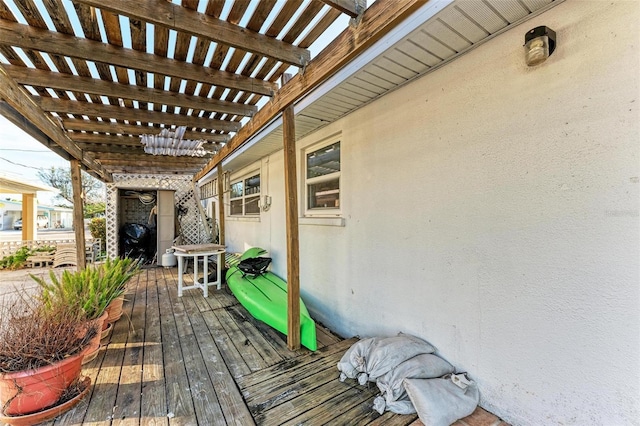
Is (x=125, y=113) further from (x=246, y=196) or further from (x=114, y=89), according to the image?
(x=246, y=196)

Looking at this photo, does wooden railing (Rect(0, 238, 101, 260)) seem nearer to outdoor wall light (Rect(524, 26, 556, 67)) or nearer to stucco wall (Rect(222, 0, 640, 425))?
stucco wall (Rect(222, 0, 640, 425))

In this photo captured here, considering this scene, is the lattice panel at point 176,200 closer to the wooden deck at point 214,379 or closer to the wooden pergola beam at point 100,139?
the wooden pergola beam at point 100,139

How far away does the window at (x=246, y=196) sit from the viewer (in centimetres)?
586

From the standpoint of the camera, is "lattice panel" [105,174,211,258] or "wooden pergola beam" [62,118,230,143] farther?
"lattice panel" [105,174,211,258]

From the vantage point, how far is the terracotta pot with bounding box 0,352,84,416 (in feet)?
5.37

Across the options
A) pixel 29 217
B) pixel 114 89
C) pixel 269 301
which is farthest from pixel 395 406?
pixel 29 217

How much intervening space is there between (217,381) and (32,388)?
1125mm

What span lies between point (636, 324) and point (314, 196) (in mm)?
3132

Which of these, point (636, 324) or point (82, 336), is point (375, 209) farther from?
point (82, 336)

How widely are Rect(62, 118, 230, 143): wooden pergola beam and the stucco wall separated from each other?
3315mm

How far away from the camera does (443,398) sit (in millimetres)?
1715

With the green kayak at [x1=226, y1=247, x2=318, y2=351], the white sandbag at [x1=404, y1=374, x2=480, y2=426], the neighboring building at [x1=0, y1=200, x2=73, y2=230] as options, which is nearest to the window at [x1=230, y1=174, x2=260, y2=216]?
the green kayak at [x1=226, y1=247, x2=318, y2=351]

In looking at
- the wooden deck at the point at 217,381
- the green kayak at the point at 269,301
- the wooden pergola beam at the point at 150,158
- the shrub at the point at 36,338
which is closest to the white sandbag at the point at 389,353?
the wooden deck at the point at 217,381

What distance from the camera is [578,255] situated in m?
1.40
